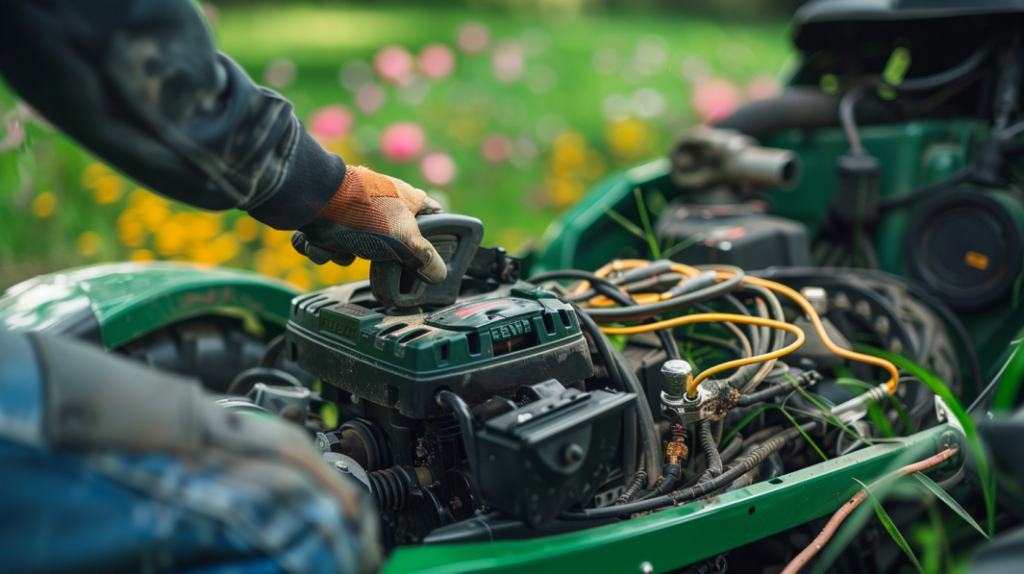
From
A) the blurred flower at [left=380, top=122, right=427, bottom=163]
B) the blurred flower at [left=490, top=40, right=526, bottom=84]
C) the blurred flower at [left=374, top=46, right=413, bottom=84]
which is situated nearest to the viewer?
the blurred flower at [left=380, top=122, right=427, bottom=163]

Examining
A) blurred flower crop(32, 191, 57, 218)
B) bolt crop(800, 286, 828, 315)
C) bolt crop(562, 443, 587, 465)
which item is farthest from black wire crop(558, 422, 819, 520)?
blurred flower crop(32, 191, 57, 218)

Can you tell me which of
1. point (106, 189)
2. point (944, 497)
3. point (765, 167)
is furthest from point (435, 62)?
point (944, 497)

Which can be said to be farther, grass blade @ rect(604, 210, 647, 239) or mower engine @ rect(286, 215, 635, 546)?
grass blade @ rect(604, 210, 647, 239)

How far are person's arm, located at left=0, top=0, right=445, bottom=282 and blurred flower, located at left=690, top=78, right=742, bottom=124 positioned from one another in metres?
4.42

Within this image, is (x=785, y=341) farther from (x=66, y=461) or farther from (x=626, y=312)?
(x=66, y=461)

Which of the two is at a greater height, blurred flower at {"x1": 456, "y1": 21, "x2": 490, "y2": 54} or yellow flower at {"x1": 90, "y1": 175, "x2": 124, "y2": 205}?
blurred flower at {"x1": 456, "y1": 21, "x2": 490, "y2": 54}

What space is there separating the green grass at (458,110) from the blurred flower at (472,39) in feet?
0.19

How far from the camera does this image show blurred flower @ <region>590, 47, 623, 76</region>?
5.52m

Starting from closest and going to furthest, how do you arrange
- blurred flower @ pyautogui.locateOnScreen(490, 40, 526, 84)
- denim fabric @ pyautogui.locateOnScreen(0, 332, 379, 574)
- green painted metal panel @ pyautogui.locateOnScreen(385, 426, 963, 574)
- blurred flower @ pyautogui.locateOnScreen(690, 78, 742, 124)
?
denim fabric @ pyautogui.locateOnScreen(0, 332, 379, 574) < green painted metal panel @ pyautogui.locateOnScreen(385, 426, 963, 574) < blurred flower @ pyautogui.locateOnScreen(490, 40, 526, 84) < blurred flower @ pyautogui.locateOnScreen(690, 78, 742, 124)

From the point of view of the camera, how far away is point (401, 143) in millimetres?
3895

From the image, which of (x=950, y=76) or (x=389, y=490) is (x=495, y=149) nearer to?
(x=950, y=76)

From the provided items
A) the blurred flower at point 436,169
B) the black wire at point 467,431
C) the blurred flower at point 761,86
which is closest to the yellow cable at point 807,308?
the black wire at point 467,431

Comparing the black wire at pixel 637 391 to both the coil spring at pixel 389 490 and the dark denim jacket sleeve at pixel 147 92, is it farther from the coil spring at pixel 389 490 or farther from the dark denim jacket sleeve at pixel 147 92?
the dark denim jacket sleeve at pixel 147 92

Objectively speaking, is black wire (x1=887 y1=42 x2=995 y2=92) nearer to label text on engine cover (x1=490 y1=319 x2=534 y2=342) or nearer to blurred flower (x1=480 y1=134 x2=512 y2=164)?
label text on engine cover (x1=490 y1=319 x2=534 y2=342)
